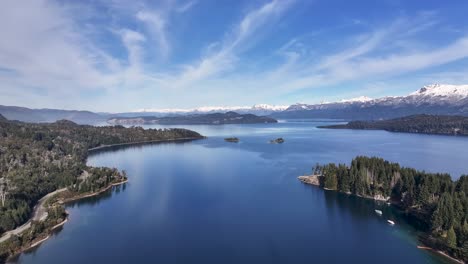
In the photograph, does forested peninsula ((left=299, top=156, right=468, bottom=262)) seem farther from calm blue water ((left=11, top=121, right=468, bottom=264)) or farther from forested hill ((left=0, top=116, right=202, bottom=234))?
forested hill ((left=0, top=116, right=202, bottom=234))

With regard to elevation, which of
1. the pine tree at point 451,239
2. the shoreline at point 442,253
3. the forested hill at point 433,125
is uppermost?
the forested hill at point 433,125

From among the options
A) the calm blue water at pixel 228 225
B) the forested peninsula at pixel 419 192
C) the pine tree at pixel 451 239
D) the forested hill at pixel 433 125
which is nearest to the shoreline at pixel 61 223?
the calm blue water at pixel 228 225

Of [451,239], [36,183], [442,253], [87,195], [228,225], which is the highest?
[36,183]

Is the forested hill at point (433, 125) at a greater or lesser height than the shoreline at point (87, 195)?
greater

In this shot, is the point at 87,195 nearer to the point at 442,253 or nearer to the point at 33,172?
the point at 33,172

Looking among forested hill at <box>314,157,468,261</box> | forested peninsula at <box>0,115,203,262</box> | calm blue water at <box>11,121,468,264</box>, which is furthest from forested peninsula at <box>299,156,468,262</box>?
forested peninsula at <box>0,115,203,262</box>

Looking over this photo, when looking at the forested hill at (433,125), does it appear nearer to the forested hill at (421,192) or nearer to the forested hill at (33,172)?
the forested hill at (421,192)

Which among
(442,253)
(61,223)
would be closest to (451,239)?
(442,253)
